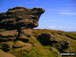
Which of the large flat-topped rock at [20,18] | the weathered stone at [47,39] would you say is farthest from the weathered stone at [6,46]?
the weathered stone at [47,39]

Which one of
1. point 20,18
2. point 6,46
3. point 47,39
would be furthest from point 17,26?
point 47,39

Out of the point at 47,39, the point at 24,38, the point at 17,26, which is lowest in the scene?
the point at 47,39

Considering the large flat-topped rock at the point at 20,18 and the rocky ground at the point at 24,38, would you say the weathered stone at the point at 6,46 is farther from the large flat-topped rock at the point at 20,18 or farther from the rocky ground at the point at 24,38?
the large flat-topped rock at the point at 20,18

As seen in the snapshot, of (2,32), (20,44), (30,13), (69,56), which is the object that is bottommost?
(69,56)

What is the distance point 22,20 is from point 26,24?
1667mm

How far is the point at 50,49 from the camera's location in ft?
108

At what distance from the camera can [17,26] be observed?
3238 cm

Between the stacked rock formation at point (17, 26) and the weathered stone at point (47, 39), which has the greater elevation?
the stacked rock formation at point (17, 26)

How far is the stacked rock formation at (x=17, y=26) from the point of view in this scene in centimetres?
2862

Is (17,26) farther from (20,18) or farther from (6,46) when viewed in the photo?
(6,46)

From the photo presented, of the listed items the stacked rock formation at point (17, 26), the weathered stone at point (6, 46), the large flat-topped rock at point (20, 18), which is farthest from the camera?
the large flat-topped rock at point (20, 18)

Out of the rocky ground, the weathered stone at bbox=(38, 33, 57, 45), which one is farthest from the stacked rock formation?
the weathered stone at bbox=(38, 33, 57, 45)

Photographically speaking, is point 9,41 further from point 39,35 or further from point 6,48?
point 39,35

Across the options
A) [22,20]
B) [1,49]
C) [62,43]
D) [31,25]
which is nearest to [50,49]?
[62,43]
